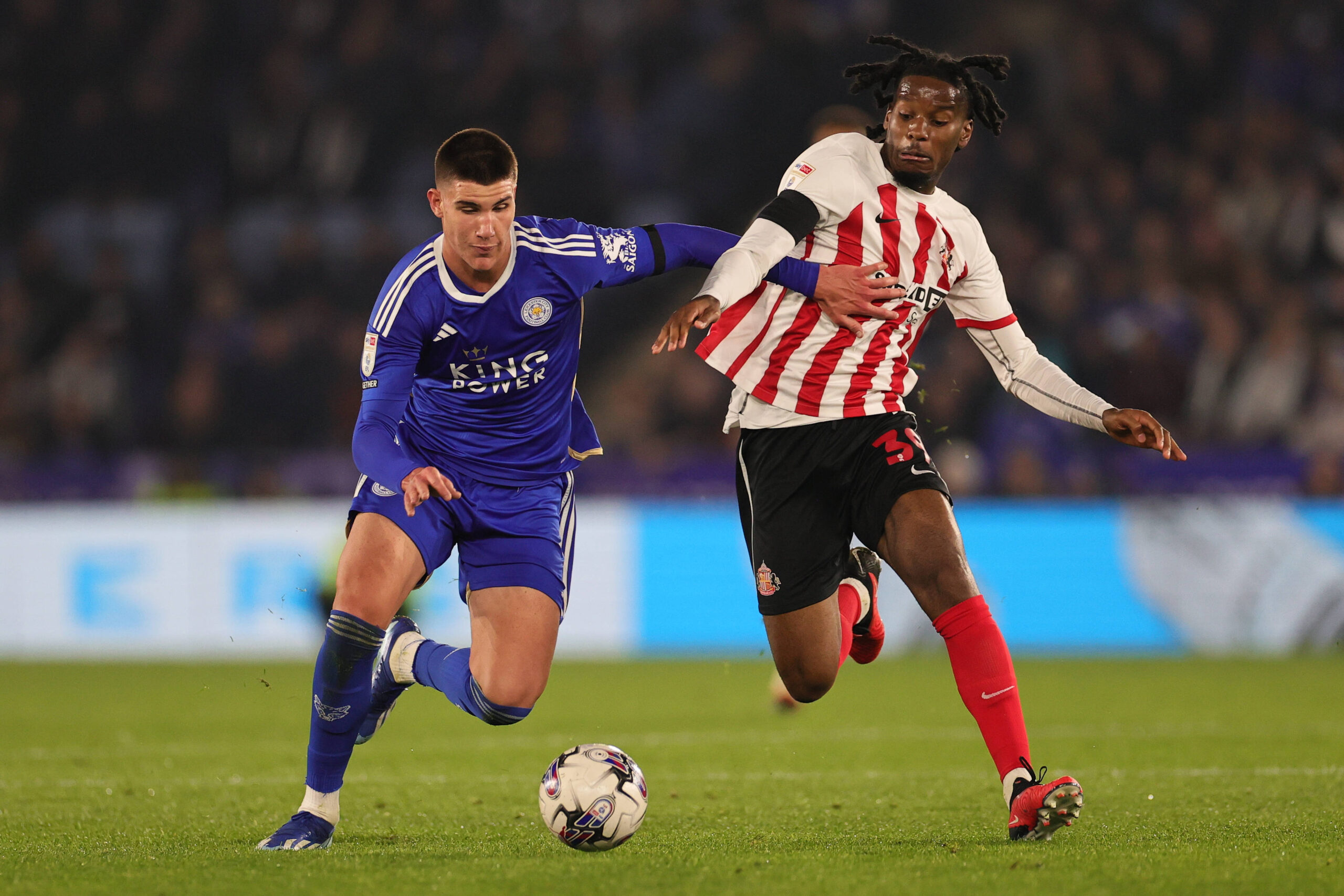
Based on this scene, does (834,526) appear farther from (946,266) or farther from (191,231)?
(191,231)

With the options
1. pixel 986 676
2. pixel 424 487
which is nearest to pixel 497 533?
pixel 424 487

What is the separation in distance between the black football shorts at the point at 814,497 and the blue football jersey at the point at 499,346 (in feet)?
2.27

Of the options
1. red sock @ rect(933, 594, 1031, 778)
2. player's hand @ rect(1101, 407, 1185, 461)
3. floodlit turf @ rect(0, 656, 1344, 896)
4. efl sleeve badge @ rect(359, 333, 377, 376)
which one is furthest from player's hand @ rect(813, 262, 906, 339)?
floodlit turf @ rect(0, 656, 1344, 896)

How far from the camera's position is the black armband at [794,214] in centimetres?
452

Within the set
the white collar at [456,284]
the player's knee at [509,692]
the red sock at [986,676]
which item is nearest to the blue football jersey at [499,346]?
the white collar at [456,284]

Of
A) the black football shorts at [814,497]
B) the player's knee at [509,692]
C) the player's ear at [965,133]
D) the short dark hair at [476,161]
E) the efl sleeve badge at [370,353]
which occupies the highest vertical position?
the player's ear at [965,133]

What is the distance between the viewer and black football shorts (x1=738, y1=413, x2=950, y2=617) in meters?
4.58

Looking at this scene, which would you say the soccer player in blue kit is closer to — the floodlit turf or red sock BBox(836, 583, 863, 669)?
the floodlit turf

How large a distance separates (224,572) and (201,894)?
307 inches

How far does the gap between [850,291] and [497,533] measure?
1.32m

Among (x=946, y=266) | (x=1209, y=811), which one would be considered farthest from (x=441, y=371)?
(x=1209, y=811)

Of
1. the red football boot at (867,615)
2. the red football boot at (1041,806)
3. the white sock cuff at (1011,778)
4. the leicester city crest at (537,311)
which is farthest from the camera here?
the red football boot at (867,615)

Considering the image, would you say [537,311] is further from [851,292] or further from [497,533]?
[851,292]

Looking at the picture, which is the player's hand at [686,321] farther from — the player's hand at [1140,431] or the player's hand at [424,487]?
the player's hand at [1140,431]
